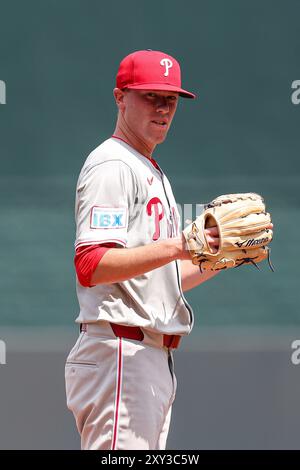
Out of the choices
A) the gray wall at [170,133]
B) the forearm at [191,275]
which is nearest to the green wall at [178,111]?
the gray wall at [170,133]

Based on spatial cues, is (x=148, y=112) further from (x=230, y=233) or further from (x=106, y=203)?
(x=230, y=233)

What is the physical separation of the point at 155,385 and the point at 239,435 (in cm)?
170

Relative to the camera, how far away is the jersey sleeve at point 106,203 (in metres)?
2.05

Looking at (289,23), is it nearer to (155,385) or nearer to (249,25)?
(249,25)

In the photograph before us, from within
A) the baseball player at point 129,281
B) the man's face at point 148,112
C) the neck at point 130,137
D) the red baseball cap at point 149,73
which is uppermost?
the red baseball cap at point 149,73

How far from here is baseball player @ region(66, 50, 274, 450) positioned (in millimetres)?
2051

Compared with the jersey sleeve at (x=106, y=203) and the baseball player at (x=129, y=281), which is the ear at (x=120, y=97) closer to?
the baseball player at (x=129, y=281)

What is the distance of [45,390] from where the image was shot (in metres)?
3.77

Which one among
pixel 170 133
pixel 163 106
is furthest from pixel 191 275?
pixel 170 133

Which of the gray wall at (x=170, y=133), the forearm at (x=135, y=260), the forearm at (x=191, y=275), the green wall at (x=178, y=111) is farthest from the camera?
the green wall at (x=178, y=111)

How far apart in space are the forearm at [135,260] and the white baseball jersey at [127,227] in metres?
0.06

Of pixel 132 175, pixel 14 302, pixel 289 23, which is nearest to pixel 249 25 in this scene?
pixel 289 23

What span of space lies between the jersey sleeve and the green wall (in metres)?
3.00

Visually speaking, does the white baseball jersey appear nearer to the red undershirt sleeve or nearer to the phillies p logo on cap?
the red undershirt sleeve
